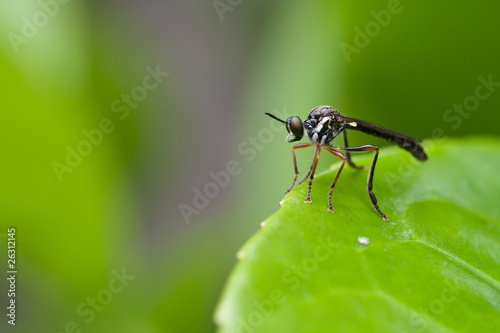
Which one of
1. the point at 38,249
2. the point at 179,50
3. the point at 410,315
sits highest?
the point at 179,50

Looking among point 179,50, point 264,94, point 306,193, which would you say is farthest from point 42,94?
point 179,50

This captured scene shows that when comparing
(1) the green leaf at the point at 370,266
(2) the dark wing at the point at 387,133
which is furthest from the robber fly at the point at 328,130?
(1) the green leaf at the point at 370,266

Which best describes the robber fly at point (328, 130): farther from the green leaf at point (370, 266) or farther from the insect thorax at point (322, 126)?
the green leaf at point (370, 266)

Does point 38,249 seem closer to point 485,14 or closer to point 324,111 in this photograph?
point 324,111

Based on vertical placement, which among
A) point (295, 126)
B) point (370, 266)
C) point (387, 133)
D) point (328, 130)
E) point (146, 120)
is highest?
point (146, 120)

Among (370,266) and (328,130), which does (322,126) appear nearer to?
(328,130)

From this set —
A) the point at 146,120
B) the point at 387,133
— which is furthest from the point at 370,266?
the point at 146,120
